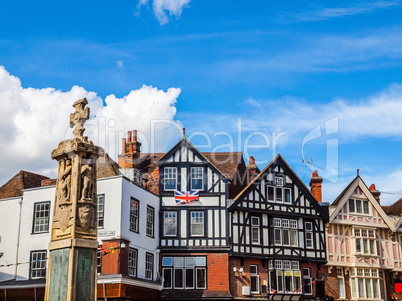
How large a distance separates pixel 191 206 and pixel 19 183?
384 inches

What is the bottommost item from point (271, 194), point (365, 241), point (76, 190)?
point (76, 190)

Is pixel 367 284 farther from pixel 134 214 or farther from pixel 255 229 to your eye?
pixel 134 214

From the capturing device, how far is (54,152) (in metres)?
14.0

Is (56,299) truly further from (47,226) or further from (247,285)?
(247,285)

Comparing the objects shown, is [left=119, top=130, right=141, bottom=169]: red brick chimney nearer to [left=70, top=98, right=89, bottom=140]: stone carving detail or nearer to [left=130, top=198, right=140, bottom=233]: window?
[left=130, top=198, right=140, bottom=233]: window

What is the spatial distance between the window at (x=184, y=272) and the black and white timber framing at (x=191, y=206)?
0.58 m

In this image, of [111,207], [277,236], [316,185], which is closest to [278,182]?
[277,236]

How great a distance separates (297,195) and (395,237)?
25.4 feet

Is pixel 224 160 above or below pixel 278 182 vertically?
above

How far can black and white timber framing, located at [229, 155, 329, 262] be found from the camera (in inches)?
1209

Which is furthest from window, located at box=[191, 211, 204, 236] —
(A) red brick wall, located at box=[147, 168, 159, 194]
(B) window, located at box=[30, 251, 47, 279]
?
(B) window, located at box=[30, 251, 47, 279]

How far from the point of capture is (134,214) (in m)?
27.7

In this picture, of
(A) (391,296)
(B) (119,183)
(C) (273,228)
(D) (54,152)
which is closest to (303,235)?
(C) (273,228)

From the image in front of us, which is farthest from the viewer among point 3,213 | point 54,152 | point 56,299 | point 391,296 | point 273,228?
point 391,296
